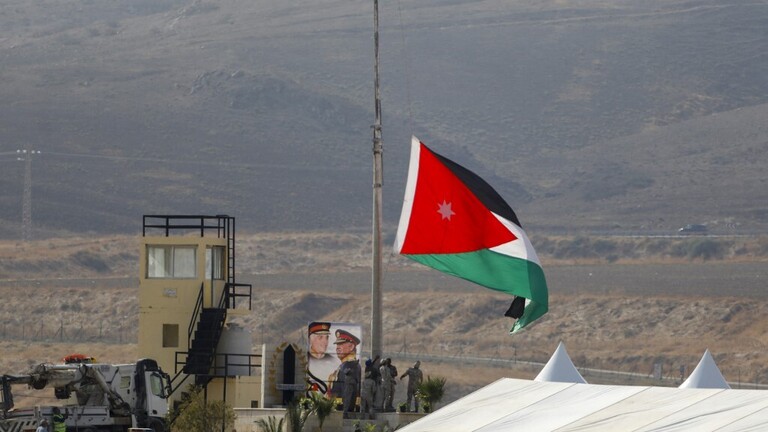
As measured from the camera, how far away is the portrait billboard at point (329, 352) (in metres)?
37.0

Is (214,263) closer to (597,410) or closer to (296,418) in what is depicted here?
(296,418)

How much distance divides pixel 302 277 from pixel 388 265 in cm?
1238

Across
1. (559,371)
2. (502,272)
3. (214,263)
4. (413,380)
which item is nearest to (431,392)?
(413,380)

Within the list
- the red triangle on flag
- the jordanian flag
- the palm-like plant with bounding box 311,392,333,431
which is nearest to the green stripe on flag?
the jordanian flag

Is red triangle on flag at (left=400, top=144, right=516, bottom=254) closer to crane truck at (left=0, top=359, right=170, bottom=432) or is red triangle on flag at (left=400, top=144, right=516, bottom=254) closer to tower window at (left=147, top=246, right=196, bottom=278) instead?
crane truck at (left=0, top=359, right=170, bottom=432)

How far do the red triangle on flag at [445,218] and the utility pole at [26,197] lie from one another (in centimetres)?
11493

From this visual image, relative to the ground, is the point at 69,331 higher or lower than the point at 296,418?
higher

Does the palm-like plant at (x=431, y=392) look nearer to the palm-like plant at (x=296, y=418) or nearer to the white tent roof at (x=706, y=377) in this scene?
the palm-like plant at (x=296, y=418)

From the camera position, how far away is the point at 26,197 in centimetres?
15900

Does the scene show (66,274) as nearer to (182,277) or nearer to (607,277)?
(607,277)

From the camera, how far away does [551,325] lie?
109 metres

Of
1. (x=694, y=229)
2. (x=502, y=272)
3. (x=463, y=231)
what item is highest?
(x=694, y=229)

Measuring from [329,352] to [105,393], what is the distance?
5913mm

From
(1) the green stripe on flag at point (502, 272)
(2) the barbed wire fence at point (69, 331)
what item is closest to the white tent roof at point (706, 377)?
(1) the green stripe on flag at point (502, 272)
